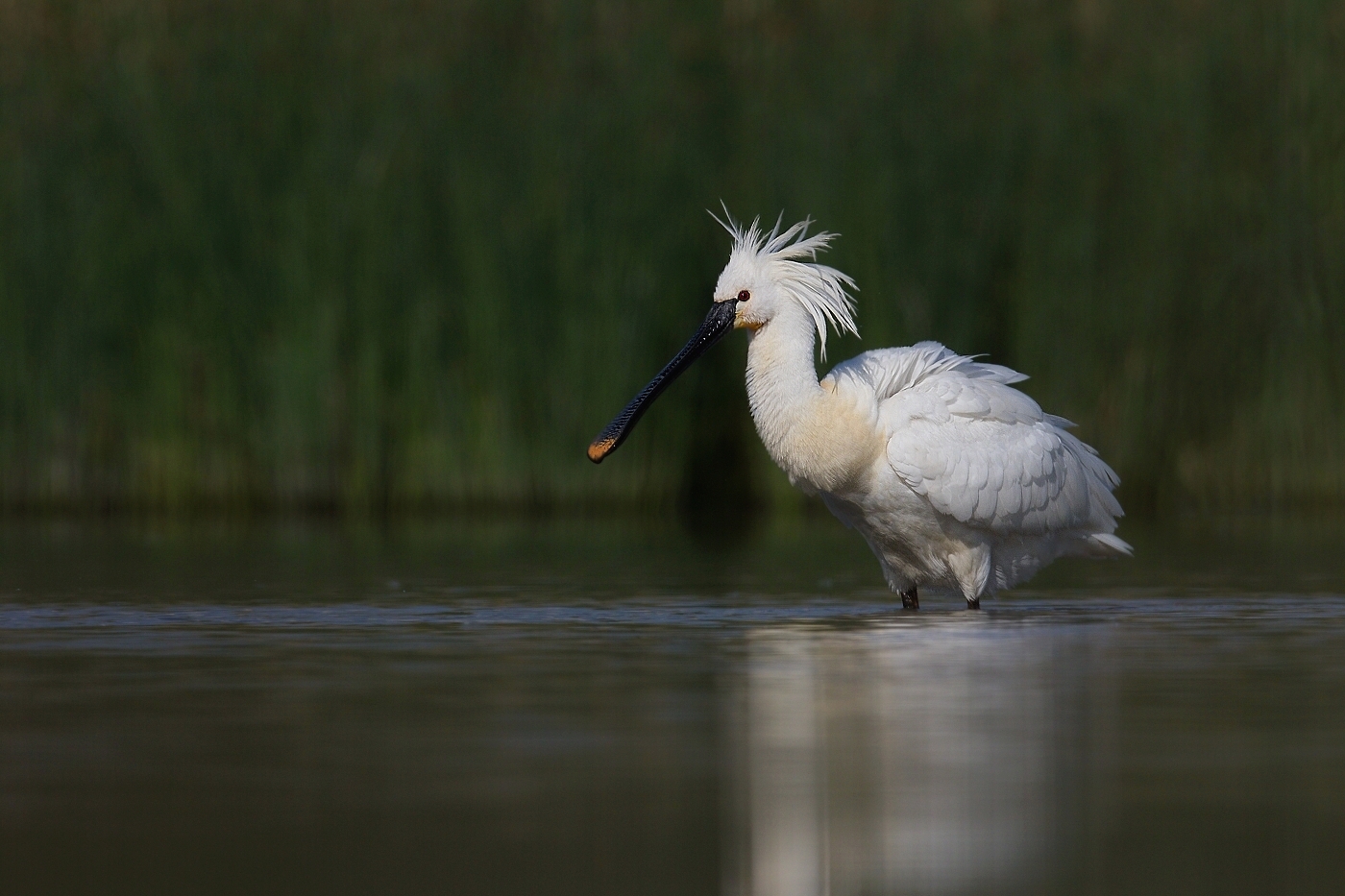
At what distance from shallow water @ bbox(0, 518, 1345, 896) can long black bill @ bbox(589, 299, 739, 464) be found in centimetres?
94

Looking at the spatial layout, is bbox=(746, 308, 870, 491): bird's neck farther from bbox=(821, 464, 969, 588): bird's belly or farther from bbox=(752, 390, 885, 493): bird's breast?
bbox=(821, 464, 969, 588): bird's belly

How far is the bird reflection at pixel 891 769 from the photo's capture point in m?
4.44

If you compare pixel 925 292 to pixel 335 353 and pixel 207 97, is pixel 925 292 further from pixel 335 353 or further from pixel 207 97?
pixel 207 97

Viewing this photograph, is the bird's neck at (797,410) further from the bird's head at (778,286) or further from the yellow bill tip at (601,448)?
the yellow bill tip at (601,448)

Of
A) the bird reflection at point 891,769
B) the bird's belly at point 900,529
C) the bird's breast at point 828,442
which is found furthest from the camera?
the bird's belly at point 900,529

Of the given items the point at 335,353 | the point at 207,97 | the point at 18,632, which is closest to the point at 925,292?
the point at 335,353

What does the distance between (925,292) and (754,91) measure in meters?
2.18

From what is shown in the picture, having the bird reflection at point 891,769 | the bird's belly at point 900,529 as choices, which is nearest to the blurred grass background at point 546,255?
the bird's belly at point 900,529

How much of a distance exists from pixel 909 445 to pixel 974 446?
0.37 m

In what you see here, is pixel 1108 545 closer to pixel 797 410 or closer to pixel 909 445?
pixel 909 445

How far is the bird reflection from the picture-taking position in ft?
14.6

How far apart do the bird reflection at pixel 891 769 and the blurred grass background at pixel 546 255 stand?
8.09 meters

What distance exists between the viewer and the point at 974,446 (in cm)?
1056

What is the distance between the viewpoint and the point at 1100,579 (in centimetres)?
1197
